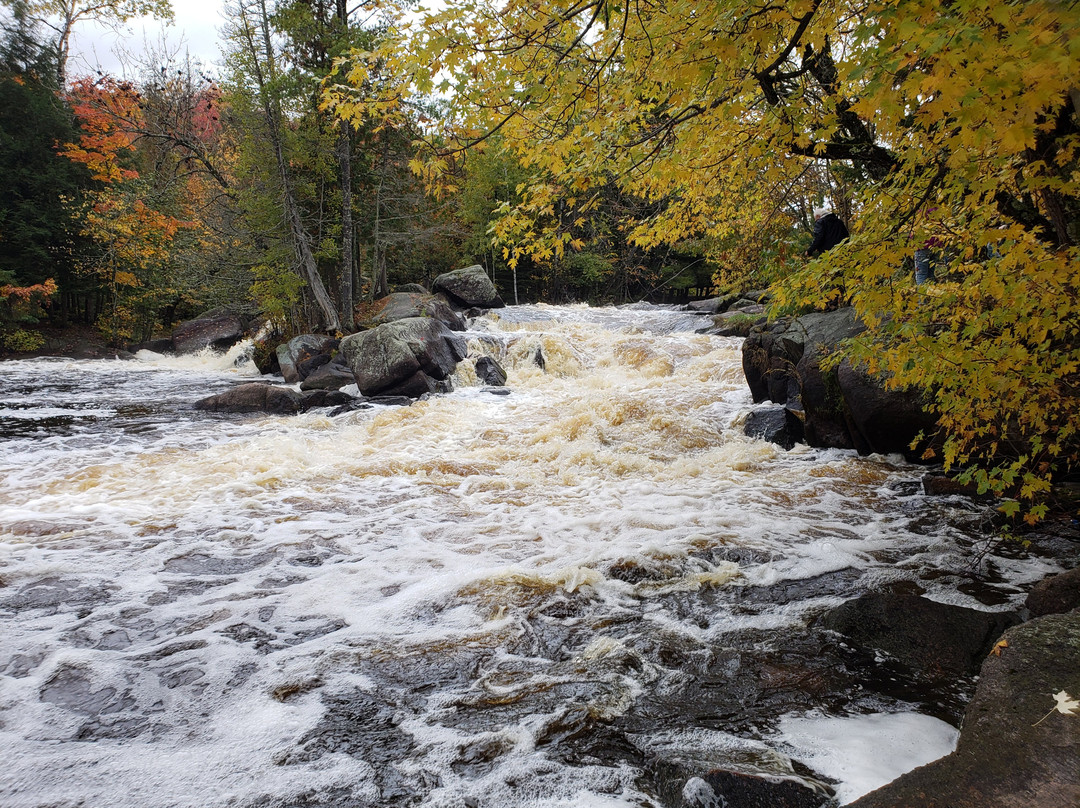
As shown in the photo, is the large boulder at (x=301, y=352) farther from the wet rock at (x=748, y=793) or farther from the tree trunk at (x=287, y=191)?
the wet rock at (x=748, y=793)

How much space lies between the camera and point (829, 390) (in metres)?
7.28

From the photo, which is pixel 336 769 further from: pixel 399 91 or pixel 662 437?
pixel 662 437

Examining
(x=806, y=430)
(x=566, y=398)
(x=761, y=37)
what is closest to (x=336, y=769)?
(x=761, y=37)

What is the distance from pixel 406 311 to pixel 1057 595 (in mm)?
16608

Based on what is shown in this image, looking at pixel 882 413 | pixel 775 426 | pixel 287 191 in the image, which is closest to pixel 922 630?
pixel 882 413

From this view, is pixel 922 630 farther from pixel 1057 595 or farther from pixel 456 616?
pixel 456 616

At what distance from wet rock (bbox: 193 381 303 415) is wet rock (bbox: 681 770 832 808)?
1041 cm

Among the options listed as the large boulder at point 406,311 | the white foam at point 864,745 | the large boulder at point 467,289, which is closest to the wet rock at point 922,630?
the white foam at point 864,745

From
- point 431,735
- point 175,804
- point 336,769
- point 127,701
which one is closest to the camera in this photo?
point 175,804

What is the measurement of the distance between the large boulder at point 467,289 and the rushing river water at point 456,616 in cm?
1285

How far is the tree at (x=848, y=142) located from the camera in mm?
2396

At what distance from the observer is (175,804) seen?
7.18 ft

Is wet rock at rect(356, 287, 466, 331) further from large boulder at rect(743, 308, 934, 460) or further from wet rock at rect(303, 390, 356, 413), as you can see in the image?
large boulder at rect(743, 308, 934, 460)

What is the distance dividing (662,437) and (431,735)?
20.1 ft
